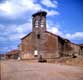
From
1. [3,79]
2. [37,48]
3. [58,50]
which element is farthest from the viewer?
[37,48]

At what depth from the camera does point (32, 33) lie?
4922 centimetres

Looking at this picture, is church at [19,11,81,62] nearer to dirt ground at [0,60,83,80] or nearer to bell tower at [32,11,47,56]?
bell tower at [32,11,47,56]

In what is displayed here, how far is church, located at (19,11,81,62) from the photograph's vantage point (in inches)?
1816

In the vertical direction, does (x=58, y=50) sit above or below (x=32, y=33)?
below

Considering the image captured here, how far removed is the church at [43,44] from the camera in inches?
1816

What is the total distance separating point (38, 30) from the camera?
48031mm

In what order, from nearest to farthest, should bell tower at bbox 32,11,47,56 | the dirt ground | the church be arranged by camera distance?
the dirt ground < the church < bell tower at bbox 32,11,47,56

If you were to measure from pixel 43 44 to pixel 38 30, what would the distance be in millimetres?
3426

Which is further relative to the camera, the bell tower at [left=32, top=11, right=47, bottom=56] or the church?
the bell tower at [left=32, top=11, right=47, bottom=56]

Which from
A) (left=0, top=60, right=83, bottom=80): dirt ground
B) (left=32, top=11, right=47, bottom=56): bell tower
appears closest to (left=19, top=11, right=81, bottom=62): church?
(left=32, top=11, right=47, bottom=56): bell tower

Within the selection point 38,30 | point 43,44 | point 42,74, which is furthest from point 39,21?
point 42,74

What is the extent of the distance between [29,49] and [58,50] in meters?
8.04

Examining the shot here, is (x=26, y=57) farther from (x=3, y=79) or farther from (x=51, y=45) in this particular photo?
(x=3, y=79)

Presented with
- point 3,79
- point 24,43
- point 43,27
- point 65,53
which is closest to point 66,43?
point 65,53
